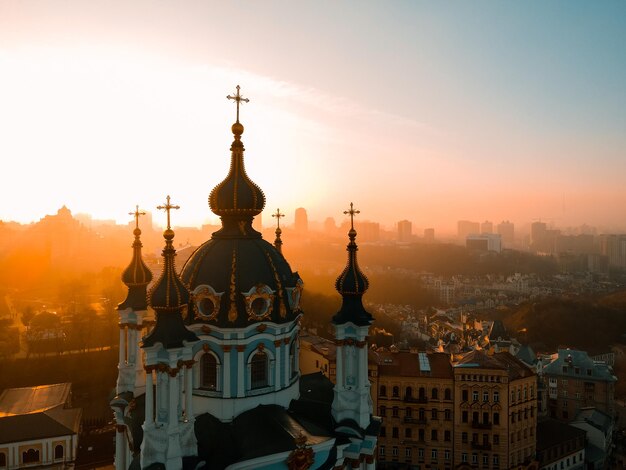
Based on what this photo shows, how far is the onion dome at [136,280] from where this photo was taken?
14695mm

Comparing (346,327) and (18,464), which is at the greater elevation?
(346,327)

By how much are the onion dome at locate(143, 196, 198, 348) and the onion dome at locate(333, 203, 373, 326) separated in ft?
14.0

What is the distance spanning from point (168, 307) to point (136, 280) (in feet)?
16.2

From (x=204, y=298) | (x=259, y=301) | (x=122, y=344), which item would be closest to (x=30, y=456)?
(x=122, y=344)

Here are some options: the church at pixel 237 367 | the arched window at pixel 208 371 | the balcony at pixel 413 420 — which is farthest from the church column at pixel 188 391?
the balcony at pixel 413 420

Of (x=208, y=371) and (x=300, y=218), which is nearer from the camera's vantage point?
(x=208, y=371)

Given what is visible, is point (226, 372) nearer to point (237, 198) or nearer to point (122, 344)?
point (237, 198)

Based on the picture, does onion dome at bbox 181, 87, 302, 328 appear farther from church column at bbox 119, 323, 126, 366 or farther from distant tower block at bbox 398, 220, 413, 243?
distant tower block at bbox 398, 220, 413, 243

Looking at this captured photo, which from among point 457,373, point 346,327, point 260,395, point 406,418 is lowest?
point 406,418

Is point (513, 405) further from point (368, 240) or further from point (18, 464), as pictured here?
point (368, 240)

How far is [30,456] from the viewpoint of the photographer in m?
23.4

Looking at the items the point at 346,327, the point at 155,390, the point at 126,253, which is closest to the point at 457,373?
the point at 346,327

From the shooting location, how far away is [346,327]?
13070mm

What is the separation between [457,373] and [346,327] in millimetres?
13459
